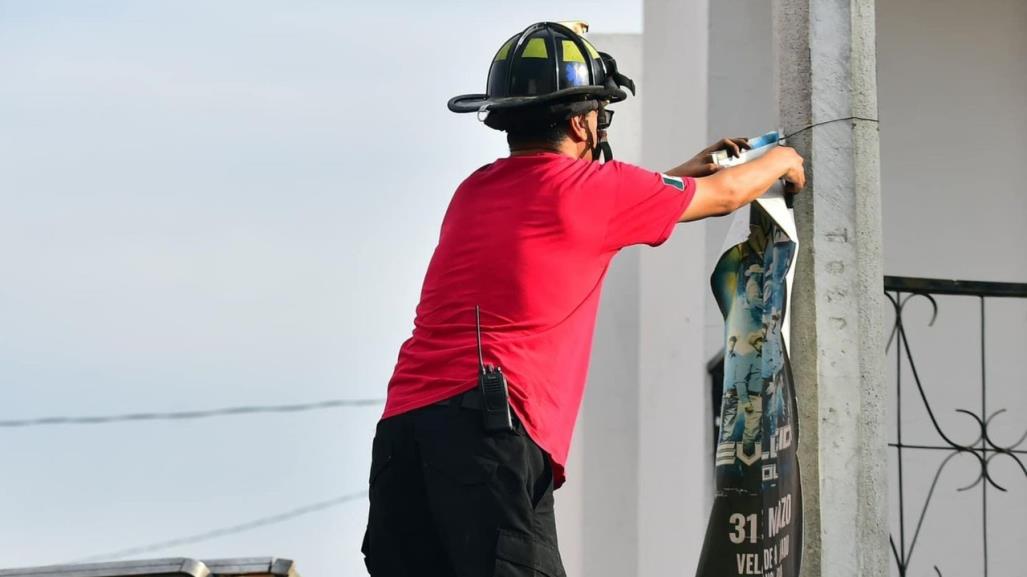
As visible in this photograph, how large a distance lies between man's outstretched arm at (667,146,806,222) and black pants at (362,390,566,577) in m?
0.82

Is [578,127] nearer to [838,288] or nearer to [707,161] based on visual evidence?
[707,161]

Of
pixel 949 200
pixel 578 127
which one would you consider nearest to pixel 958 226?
pixel 949 200

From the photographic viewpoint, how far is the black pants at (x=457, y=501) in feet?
13.7

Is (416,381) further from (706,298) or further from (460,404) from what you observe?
(706,298)

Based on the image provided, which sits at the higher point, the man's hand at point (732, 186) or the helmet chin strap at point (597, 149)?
the helmet chin strap at point (597, 149)

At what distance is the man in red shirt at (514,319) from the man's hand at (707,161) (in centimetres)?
20

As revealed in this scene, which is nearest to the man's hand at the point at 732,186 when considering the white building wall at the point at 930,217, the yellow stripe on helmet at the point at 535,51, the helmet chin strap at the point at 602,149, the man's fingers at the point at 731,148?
the man's fingers at the point at 731,148

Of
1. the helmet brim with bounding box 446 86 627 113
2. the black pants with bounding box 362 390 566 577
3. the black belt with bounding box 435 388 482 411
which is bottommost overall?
the black pants with bounding box 362 390 566 577

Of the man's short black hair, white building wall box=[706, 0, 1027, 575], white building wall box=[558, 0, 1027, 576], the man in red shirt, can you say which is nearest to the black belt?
the man in red shirt

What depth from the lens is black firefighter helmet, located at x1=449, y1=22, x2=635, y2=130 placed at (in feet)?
15.2

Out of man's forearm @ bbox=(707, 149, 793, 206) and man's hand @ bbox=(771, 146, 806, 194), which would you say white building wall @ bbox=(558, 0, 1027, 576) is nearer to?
man's hand @ bbox=(771, 146, 806, 194)

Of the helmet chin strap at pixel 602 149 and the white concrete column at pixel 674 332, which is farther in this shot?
the white concrete column at pixel 674 332

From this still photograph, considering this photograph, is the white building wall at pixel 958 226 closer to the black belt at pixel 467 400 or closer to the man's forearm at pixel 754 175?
the man's forearm at pixel 754 175

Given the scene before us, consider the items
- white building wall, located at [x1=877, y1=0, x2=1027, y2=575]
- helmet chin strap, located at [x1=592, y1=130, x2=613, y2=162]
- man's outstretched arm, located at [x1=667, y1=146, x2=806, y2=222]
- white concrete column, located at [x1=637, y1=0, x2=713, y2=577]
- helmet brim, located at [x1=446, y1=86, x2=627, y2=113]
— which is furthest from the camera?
white concrete column, located at [x1=637, y1=0, x2=713, y2=577]
